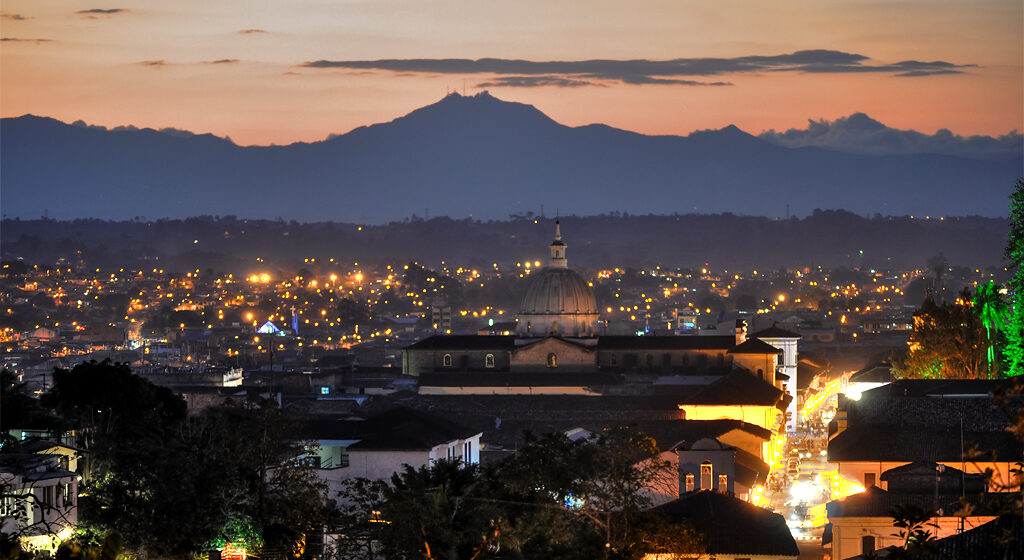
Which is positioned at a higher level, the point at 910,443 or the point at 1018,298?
the point at 1018,298

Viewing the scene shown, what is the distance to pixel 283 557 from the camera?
133 ft

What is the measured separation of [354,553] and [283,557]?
1.90 m

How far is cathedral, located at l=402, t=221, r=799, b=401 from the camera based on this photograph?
84.8m

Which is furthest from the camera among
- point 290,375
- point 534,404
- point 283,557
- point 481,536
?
point 290,375

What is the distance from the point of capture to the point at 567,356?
91.1 m

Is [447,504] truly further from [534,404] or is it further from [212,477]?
[534,404]

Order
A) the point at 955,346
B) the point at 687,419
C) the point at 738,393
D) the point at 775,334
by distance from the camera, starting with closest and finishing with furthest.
→ the point at 687,419
the point at 955,346
the point at 738,393
the point at 775,334

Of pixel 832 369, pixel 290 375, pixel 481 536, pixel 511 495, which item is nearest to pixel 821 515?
pixel 511 495

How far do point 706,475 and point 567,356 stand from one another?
3341 cm

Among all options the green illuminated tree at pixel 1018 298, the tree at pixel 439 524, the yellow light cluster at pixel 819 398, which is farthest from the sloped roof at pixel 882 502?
the yellow light cluster at pixel 819 398

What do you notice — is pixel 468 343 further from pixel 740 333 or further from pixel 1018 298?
pixel 1018 298

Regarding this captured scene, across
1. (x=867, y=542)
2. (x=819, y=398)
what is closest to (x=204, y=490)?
(x=867, y=542)

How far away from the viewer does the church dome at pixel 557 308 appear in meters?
96.3

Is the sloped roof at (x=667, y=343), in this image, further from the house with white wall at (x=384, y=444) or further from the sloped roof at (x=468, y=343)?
the house with white wall at (x=384, y=444)
